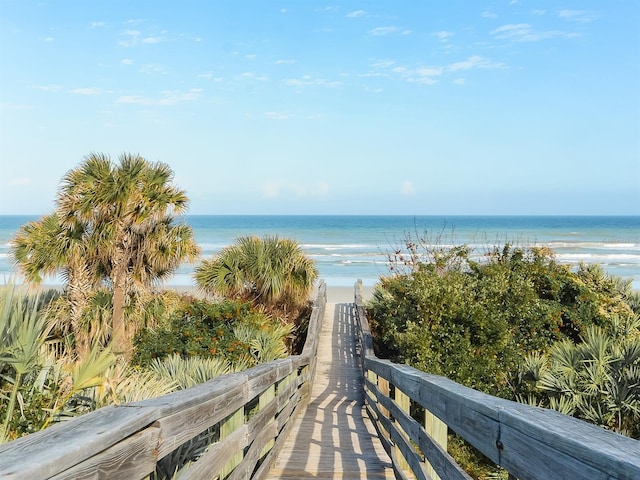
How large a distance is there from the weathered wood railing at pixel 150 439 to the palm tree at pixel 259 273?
390 inches

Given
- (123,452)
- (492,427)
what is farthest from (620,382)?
(123,452)

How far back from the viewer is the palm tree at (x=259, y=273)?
48.4ft

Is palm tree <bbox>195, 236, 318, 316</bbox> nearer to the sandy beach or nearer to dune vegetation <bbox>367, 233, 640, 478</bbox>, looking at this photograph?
dune vegetation <bbox>367, 233, 640, 478</bbox>

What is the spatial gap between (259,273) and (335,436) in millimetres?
7915

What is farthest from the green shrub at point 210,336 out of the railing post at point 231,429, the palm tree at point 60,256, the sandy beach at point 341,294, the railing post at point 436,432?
the sandy beach at point 341,294

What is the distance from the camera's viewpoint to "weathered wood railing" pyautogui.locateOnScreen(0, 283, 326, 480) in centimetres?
149

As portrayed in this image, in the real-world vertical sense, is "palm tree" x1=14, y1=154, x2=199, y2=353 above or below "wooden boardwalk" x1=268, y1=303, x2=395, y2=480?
above

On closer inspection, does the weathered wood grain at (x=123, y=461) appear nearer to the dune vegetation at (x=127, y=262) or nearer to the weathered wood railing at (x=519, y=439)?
the weathered wood railing at (x=519, y=439)

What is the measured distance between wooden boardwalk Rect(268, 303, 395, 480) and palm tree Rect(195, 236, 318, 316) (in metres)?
1.91

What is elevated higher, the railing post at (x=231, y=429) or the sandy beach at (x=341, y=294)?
the railing post at (x=231, y=429)

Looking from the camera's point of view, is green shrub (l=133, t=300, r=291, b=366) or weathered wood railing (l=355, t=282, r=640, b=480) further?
green shrub (l=133, t=300, r=291, b=366)

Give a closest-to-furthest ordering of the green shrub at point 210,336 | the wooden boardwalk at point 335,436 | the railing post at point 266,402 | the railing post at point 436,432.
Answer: the railing post at point 436,432
the railing post at point 266,402
the wooden boardwalk at point 335,436
the green shrub at point 210,336

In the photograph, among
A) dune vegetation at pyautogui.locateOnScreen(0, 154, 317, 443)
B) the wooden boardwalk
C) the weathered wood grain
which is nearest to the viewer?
the weathered wood grain

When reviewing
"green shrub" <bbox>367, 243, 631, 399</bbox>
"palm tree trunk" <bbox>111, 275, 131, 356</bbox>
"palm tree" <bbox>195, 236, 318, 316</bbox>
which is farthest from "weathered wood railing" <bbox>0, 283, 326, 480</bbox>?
"palm tree" <bbox>195, 236, 318, 316</bbox>
